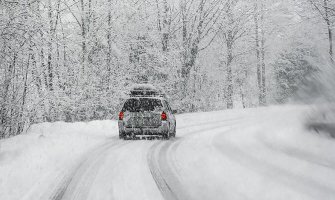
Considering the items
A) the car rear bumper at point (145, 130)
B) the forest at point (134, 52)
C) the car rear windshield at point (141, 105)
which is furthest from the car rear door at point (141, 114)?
the forest at point (134, 52)

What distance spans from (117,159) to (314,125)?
6787mm

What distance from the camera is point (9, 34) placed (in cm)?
1248

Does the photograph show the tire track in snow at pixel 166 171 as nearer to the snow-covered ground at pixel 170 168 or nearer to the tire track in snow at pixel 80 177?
the snow-covered ground at pixel 170 168

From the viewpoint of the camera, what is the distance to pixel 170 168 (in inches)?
398

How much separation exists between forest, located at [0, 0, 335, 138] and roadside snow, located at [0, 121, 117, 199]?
1768 millimetres

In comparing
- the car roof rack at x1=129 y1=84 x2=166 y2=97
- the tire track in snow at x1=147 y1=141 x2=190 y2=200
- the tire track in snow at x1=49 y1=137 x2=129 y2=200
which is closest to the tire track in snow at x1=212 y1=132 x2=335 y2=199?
the tire track in snow at x1=147 y1=141 x2=190 y2=200

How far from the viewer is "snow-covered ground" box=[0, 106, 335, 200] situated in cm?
745

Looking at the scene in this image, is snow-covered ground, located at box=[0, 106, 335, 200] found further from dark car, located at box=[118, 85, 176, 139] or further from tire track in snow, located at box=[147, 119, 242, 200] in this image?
dark car, located at box=[118, 85, 176, 139]

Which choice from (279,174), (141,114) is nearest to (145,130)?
(141,114)

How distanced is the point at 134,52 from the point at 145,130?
65.6 ft

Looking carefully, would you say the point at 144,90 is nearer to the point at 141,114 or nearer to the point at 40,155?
the point at 141,114

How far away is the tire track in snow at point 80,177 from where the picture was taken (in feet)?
23.9

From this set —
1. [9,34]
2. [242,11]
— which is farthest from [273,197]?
[242,11]

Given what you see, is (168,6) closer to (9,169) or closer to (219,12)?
(219,12)
